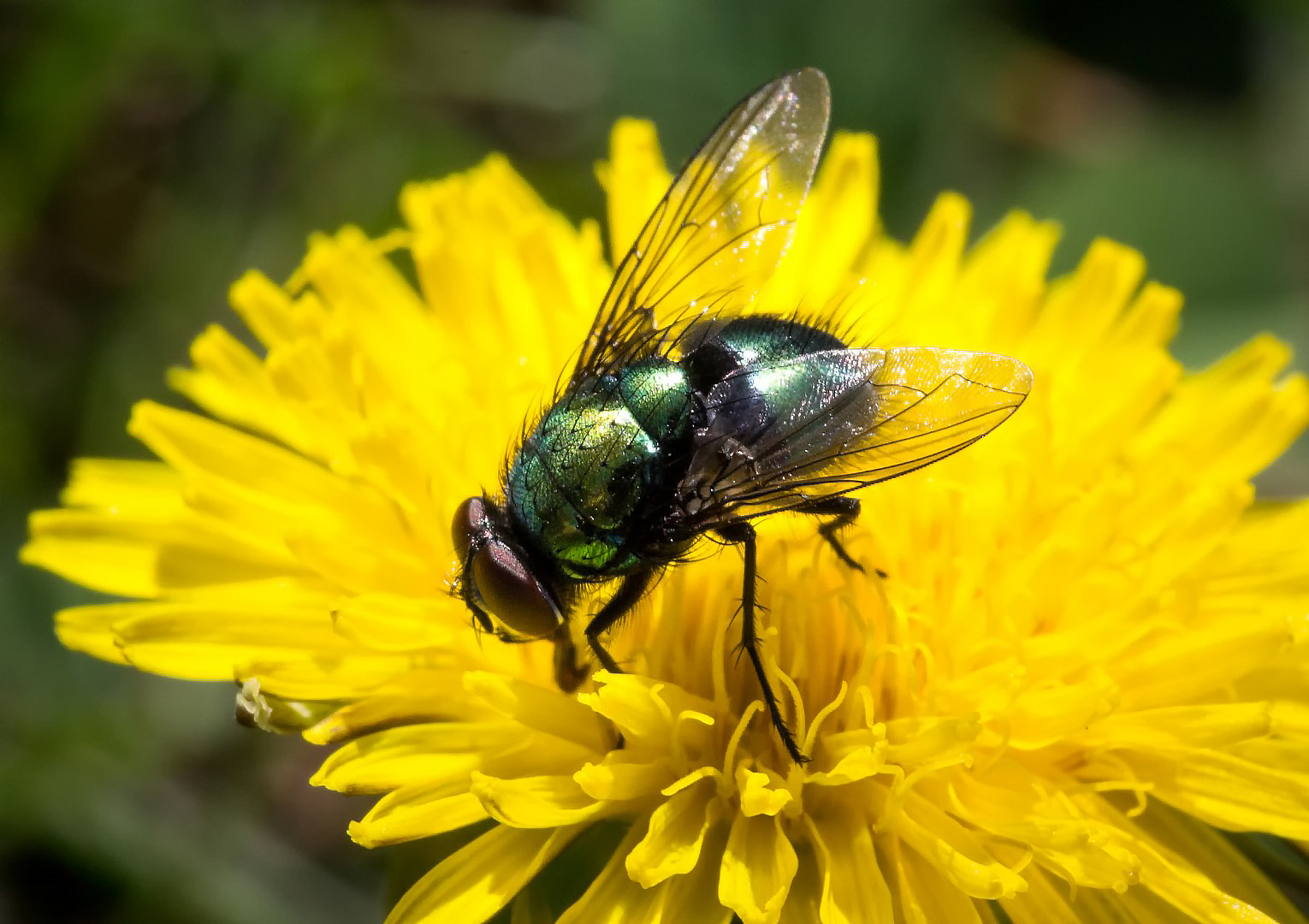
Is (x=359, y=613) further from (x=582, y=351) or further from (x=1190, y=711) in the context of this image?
(x=1190, y=711)

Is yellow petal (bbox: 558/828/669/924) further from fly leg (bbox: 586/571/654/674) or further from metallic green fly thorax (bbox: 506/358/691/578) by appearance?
metallic green fly thorax (bbox: 506/358/691/578)

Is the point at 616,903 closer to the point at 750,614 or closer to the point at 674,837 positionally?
the point at 674,837

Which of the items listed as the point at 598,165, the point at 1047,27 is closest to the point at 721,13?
the point at 1047,27

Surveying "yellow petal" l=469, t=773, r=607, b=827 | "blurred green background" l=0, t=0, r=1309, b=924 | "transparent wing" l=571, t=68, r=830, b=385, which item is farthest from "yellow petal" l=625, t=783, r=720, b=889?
"blurred green background" l=0, t=0, r=1309, b=924

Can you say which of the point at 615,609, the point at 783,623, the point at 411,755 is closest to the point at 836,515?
the point at 783,623

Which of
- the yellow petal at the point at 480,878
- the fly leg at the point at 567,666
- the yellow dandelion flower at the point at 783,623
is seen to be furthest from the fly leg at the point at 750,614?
the yellow petal at the point at 480,878

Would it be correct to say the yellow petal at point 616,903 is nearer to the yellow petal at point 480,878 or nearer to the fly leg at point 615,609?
the yellow petal at point 480,878

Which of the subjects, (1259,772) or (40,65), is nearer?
(1259,772)
